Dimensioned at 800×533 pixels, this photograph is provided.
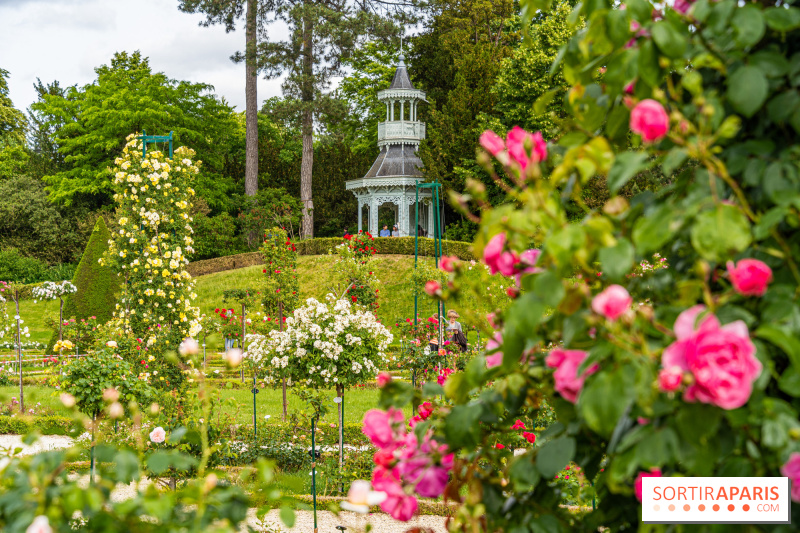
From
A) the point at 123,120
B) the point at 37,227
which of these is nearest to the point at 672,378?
the point at 123,120

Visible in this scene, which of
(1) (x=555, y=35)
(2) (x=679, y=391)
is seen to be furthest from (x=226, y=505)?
(1) (x=555, y=35)

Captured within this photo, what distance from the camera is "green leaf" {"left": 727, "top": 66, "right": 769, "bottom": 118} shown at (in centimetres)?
90

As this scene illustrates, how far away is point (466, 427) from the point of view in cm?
109

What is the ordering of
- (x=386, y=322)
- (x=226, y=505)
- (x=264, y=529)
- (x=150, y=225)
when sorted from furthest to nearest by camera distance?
(x=386, y=322) < (x=150, y=225) < (x=264, y=529) < (x=226, y=505)

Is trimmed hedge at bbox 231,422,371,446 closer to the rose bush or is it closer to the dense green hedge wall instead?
the dense green hedge wall

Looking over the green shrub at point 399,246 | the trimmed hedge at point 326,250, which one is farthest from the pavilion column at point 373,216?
the green shrub at point 399,246

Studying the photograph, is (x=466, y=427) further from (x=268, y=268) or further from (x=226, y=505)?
(x=268, y=268)

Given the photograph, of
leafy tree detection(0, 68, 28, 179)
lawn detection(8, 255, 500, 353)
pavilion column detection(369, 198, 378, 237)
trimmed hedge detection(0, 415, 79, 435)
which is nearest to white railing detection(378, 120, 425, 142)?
pavilion column detection(369, 198, 378, 237)

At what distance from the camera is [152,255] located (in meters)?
7.66

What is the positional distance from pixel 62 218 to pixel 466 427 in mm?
28054

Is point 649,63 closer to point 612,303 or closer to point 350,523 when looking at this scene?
point 612,303

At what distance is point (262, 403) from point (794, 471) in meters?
10.00

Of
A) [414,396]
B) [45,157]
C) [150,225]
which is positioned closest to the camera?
[414,396]

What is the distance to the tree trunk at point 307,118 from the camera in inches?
859
